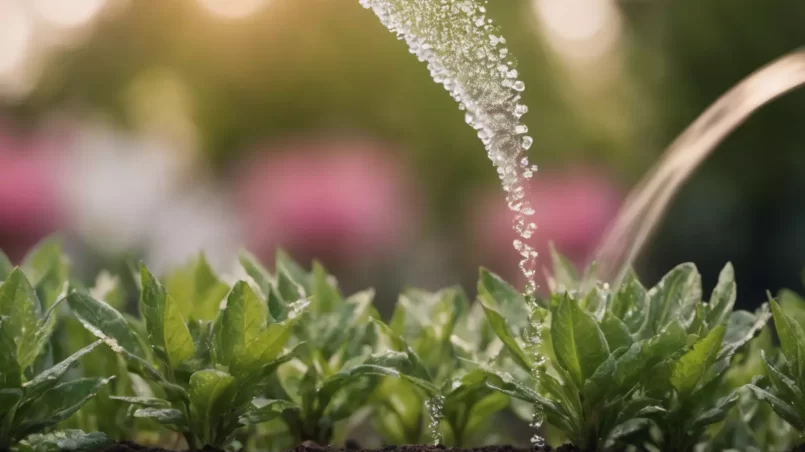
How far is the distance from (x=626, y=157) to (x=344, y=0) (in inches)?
62.9

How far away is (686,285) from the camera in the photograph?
73cm

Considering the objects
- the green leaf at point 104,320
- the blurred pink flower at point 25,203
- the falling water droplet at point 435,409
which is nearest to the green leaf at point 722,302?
the falling water droplet at point 435,409

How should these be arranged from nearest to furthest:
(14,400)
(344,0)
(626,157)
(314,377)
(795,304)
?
(14,400) → (314,377) → (795,304) → (626,157) → (344,0)

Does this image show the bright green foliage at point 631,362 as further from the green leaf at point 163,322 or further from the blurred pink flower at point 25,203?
the blurred pink flower at point 25,203

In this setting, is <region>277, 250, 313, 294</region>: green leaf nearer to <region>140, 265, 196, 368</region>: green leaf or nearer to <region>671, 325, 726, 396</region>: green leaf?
<region>140, 265, 196, 368</region>: green leaf

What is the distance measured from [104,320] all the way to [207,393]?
0.42 ft

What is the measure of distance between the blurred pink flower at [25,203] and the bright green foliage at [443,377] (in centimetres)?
145

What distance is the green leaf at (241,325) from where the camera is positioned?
24.2 inches

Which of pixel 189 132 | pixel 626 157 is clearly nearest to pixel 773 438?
pixel 626 157

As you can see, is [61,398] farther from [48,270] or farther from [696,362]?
[696,362]

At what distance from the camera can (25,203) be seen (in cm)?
200

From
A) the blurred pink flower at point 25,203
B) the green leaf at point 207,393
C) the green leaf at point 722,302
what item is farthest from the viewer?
the blurred pink flower at point 25,203

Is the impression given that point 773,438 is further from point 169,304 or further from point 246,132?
point 246,132

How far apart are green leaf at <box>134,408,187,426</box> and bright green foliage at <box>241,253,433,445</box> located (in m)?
0.11
